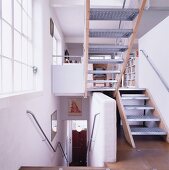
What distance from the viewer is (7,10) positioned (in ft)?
9.25

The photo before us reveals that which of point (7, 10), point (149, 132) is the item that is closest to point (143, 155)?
point (149, 132)

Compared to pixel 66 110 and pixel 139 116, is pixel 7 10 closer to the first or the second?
pixel 139 116

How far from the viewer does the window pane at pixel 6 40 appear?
2678 millimetres

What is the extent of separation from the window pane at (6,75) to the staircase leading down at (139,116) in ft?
6.91

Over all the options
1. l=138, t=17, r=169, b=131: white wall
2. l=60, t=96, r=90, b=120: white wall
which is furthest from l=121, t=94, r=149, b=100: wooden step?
l=60, t=96, r=90, b=120: white wall

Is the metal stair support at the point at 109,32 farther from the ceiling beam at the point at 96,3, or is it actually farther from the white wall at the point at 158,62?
the ceiling beam at the point at 96,3

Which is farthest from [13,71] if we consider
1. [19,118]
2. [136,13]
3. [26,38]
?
[136,13]

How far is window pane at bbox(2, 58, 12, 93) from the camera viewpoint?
2.70 meters

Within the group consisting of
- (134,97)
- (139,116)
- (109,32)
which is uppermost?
(109,32)

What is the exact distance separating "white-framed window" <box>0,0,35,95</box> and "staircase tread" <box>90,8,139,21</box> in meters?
1.11

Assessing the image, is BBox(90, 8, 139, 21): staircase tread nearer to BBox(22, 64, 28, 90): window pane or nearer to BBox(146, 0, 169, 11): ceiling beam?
BBox(22, 64, 28, 90): window pane

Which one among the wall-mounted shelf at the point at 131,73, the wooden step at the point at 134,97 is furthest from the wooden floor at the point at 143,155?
the wall-mounted shelf at the point at 131,73

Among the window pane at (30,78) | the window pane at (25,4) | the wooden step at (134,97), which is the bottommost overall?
the wooden step at (134,97)

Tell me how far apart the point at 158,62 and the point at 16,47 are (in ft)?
9.08
